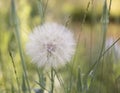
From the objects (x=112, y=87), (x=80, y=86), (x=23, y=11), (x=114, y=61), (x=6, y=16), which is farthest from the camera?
(x=6, y=16)

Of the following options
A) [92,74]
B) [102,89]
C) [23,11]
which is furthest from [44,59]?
[23,11]

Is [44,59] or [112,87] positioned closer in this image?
[44,59]

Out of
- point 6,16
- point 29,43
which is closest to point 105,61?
point 29,43

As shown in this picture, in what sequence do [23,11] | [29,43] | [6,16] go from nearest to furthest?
[29,43], [23,11], [6,16]

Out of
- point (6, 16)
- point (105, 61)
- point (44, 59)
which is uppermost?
point (44, 59)

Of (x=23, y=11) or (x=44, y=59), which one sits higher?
(x=44, y=59)

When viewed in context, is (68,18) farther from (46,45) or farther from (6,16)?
(6,16)
